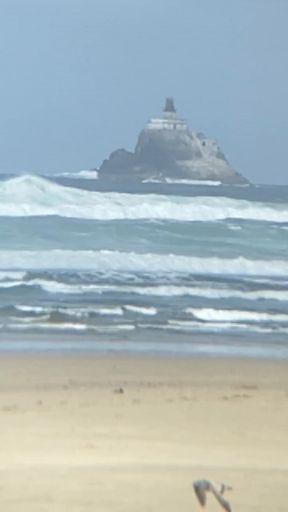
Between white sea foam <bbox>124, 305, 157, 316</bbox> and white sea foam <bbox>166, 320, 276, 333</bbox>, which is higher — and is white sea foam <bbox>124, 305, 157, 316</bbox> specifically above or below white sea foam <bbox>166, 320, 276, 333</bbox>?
above

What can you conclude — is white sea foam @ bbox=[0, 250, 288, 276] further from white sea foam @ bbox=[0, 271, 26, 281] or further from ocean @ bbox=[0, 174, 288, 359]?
white sea foam @ bbox=[0, 271, 26, 281]

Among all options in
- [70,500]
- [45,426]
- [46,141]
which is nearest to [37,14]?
[46,141]

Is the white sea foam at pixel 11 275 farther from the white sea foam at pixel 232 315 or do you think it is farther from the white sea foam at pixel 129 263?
the white sea foam at pixel 232 315

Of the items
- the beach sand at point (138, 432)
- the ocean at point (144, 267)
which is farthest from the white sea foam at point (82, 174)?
the beach sand at point (138, 432)

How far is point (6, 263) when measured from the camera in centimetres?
1020

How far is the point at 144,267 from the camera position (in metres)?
10.3

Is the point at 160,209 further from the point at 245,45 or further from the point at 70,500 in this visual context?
the point at 70,500

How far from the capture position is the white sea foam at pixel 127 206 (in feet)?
35.9

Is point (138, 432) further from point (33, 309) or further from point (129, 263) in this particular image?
point (129, 263)

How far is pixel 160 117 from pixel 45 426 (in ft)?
18.9

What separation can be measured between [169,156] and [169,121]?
0.53 meters

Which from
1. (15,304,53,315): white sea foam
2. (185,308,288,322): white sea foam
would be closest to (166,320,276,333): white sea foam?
(185,308,288,322): white sea foam

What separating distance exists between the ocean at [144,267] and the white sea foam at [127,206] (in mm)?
12

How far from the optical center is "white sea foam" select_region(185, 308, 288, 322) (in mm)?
8680
